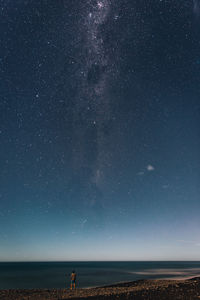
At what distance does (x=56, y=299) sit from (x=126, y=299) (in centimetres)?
575

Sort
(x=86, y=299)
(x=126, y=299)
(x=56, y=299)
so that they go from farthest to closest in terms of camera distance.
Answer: (x=56, y=299)
(x=86, y=299)
(x=126, y=299)

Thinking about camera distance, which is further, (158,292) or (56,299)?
(56,299)

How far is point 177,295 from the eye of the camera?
43.7 ft

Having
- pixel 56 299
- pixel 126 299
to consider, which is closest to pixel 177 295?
pixel 126 299

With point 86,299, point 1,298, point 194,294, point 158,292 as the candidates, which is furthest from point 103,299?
point 1,298

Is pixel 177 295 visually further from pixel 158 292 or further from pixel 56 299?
pixel 56 299

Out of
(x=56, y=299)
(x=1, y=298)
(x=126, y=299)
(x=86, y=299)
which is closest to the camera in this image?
(x=126, y=299)

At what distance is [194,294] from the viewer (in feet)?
43.6

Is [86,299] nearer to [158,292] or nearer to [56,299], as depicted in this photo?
[56,299]

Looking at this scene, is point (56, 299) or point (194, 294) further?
point (56, 299)

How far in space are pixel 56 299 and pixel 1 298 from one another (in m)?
4.94

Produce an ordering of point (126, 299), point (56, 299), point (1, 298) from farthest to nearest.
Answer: point (1, 298) < point (56, 299) < point (126, 299)

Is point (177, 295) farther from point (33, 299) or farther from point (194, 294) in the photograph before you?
point (33, 299)

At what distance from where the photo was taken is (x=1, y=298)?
1727cm
